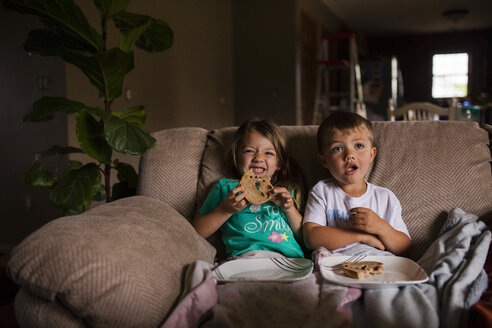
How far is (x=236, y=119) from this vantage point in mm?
5742

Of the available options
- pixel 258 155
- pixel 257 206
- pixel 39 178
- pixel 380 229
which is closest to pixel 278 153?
pixel 258 155

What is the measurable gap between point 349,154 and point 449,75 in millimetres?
9957

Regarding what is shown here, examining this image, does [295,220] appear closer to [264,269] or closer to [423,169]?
[264,269]

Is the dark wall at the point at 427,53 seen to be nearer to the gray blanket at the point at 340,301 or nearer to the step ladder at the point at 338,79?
the step ladder at the point at 338,79

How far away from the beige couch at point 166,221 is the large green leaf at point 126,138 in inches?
2.2

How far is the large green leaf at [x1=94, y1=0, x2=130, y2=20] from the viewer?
2006mm

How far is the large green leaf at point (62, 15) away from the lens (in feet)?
5.99

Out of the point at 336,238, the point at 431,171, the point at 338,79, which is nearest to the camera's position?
the point at 336,238

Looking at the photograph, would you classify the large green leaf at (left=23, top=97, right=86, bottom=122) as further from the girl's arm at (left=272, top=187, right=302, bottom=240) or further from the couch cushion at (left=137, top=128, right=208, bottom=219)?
the girl's arm at (left=272, top=187, right=302, bottom=240)

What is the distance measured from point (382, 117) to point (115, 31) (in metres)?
4.31

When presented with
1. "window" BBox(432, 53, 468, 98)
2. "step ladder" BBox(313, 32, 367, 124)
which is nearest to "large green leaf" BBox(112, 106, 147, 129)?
"step ladder" BBox(313, 32, 367, 124)

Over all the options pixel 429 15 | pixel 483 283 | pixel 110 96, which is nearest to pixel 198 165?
pixel 110 96

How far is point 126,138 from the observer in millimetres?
1781

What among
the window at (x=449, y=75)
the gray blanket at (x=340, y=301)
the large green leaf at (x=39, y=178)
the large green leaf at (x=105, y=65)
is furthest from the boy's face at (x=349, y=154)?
the window at (x=449, y=75)
